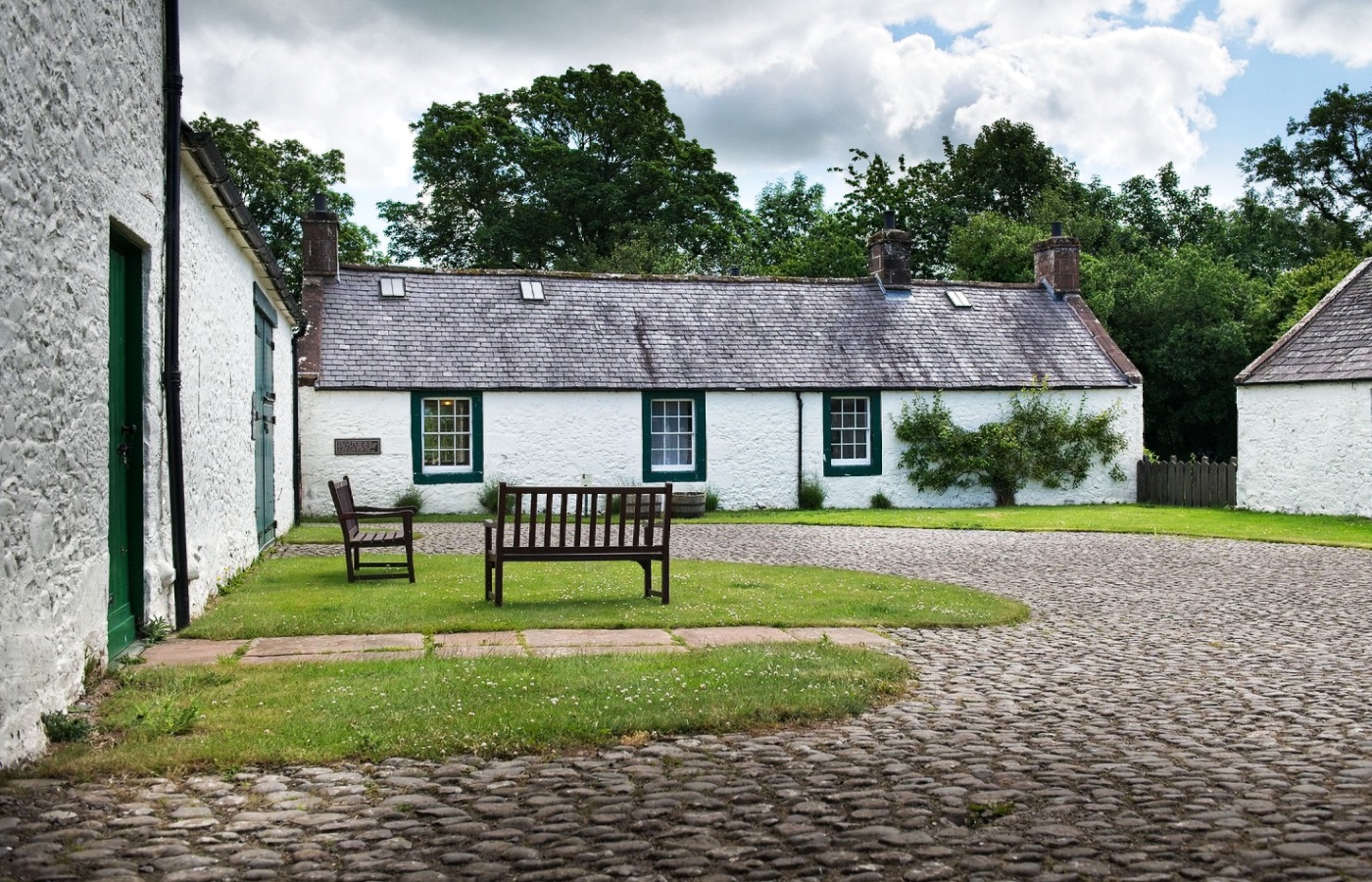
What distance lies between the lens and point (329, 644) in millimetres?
8359

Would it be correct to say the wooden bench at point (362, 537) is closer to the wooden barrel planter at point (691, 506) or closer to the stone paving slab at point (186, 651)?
the stone paving slab at point (186, 651)

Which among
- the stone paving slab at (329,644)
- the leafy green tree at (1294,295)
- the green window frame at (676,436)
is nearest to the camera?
the stone paving slab at (329,644)

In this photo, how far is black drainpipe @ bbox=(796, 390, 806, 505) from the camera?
87.8 feet

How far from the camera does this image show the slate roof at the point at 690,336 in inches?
997

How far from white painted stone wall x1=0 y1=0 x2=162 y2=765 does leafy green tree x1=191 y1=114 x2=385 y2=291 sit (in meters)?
34.0

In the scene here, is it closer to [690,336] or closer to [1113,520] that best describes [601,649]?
[1113,520]

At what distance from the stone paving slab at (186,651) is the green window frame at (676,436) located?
58.3 ft

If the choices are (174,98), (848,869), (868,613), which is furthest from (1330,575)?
(174,98)

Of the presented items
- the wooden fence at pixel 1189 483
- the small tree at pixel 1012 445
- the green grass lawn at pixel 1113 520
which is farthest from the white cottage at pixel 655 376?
the green grass lawn at pixel 1113 520

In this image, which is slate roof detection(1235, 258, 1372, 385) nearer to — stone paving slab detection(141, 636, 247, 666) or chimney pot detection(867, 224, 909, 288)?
chimney pot detection(867, 224, 909, 288)

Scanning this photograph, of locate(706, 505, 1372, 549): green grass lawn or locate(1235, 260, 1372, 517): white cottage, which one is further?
locate(1235, 260, 1372, 517): white cottage

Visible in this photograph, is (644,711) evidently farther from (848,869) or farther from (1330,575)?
(1330,575)

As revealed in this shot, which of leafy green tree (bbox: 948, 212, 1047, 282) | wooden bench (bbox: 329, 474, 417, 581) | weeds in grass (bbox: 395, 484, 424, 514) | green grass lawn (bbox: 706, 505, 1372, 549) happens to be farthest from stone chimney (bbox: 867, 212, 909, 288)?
wooden bench (bbox: 329, 474, 417, 581)

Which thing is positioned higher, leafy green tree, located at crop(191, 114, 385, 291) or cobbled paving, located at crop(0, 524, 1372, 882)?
leafy green tree, located at crop(191, 114, 385, 291)
